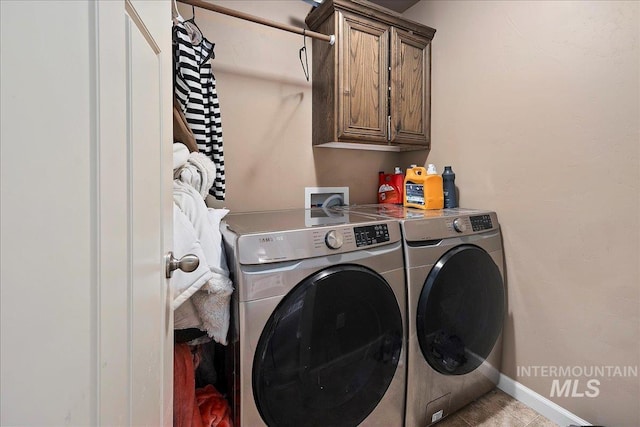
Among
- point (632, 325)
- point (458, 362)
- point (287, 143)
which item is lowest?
point (458, 362)

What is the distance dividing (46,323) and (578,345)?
76.5 inches

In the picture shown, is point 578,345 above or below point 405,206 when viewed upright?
below

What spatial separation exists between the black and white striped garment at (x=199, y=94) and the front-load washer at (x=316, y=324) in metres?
0.46

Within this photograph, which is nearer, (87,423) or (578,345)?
(87,423)

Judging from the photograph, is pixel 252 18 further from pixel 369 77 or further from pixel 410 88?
pixel 410 88

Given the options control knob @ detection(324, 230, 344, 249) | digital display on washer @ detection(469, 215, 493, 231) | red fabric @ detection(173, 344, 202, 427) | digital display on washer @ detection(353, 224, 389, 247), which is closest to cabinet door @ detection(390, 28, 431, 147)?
digital display on washer @ detection(469, 215, 493, 231)

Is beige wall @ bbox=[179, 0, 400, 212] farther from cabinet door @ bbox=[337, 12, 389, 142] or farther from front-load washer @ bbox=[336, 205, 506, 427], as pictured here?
front-load washer @ bbox=[336, 205, 506, 427]

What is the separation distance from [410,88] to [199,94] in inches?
52.1

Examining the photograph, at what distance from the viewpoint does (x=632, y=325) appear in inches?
48.7

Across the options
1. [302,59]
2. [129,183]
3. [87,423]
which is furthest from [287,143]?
[87,423]

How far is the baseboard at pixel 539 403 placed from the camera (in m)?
1.43

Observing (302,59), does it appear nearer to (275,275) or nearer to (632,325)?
(275,275)

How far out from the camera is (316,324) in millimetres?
1030

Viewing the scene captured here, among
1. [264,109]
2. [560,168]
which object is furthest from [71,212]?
[560,168]
